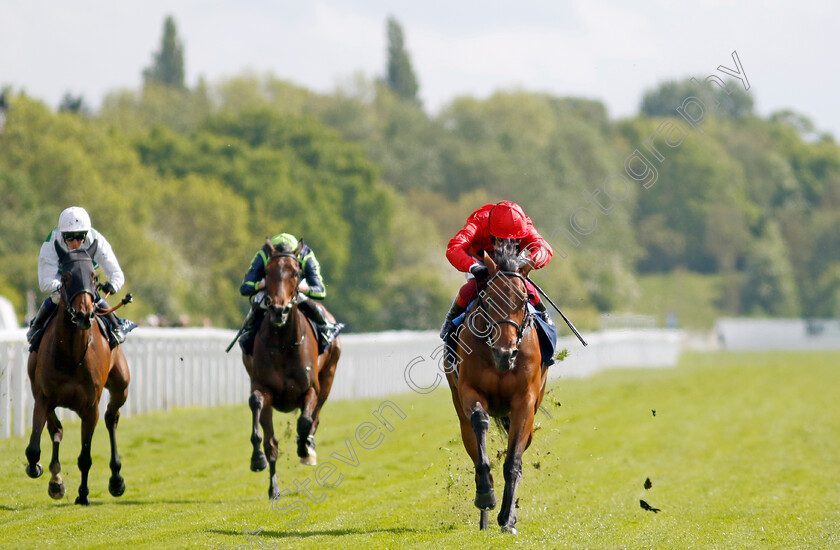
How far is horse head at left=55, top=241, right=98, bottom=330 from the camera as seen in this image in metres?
8.28

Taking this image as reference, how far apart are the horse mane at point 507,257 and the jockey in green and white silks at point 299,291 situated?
2135 mm

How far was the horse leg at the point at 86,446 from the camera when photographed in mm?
8773

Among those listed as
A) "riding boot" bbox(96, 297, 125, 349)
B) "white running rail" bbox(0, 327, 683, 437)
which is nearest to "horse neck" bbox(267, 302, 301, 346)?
"white running rail" bbox(0, 327, 683, 437)

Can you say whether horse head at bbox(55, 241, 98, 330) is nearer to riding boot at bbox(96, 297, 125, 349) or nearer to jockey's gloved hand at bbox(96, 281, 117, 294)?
jockey's gloved hand at bbox(96, 281, 117, 294)

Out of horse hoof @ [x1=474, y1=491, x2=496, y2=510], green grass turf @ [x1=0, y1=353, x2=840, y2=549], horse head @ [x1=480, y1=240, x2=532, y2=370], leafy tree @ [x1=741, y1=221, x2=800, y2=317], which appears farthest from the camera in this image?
leafy tree @ [x1=741, y1=221, x2=800, y2=317]

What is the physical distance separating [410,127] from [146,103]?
1857cm

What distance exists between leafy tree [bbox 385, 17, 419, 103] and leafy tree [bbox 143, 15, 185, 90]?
22299 mm

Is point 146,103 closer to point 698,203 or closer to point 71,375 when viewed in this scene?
point 698,203

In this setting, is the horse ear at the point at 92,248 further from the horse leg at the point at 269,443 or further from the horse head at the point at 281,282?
the horse leg at the point at 269,443

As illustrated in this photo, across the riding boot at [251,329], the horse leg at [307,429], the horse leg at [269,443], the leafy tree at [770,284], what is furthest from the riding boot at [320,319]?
the leafy tree at [770,284]

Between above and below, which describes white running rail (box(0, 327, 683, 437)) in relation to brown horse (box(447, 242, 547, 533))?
below

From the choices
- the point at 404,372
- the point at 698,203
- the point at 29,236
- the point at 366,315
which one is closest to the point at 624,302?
the point at 366,315

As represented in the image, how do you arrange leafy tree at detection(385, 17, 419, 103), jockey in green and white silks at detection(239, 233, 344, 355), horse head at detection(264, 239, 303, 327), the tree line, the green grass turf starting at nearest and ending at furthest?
the green grass turf
horse head at detection(264, 239, 303, 327)
jockey in green and white silks at detection(239, 233, 344, 355)
the tree line
leafy tree at detection(385, 17, 419, 103)

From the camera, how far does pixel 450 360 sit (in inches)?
328
